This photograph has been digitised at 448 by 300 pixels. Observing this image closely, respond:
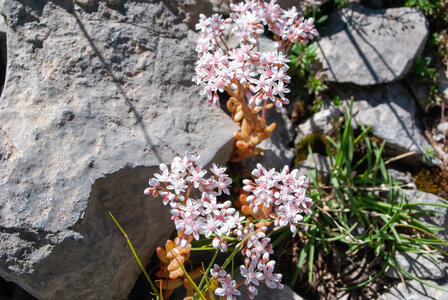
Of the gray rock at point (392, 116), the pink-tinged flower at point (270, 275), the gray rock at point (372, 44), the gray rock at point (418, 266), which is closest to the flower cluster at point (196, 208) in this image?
the pink-tinged flower at point (270, 275)

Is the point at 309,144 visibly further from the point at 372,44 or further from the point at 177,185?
the point at 177,185

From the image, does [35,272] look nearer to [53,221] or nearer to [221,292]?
[53,221]

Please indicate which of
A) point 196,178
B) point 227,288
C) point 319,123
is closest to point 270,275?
point 227,288

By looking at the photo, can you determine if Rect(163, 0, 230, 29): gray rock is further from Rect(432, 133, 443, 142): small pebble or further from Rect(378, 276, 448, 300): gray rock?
Rect(378, 276, 448, 300): gray rock

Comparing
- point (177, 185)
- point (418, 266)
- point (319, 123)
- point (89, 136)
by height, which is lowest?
point (418, 266)

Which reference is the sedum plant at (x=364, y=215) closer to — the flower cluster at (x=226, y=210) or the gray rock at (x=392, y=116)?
the gray rock at (x=392, y=116)

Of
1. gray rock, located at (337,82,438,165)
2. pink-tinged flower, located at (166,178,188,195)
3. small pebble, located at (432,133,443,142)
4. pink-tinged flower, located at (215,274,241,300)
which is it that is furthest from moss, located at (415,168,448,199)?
pink-tinged flower, located at (166,178,188,195)

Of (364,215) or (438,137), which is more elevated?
(438,137)
